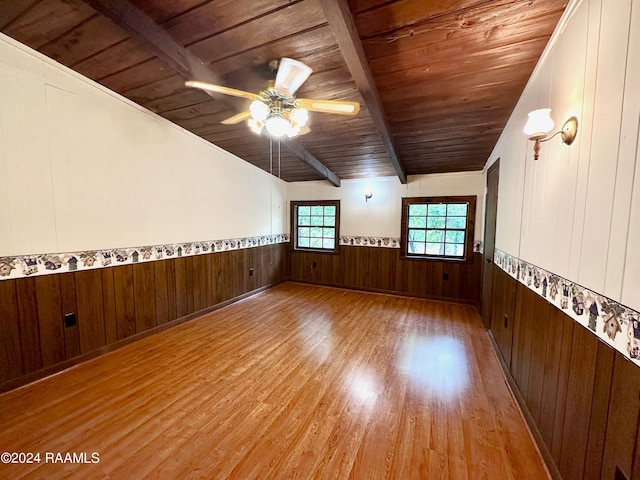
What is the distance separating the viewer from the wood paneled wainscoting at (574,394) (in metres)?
0.93

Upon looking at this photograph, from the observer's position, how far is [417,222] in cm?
476

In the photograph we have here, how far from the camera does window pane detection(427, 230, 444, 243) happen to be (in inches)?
181

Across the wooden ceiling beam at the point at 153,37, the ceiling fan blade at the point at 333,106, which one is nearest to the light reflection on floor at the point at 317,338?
the ceiling fan blade at the point at 333,106

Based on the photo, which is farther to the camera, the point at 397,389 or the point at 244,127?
the point at 244,127

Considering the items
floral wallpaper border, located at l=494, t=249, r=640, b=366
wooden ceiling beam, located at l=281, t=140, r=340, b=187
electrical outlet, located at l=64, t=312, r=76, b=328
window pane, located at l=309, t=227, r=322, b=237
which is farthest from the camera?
window pane, located at l=309, t=227, r=322, b=237

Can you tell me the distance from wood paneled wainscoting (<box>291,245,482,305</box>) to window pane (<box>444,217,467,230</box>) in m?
0.53

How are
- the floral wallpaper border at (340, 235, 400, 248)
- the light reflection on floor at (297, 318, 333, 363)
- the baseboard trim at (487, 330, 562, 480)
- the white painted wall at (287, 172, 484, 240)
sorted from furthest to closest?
the floral wallpaper border at (340, 235, 400, 248)
the white painted wall at (287, 172, 484, 240)
the light reflection on floor at (297, 318, 333, 363)
the baseboard trim at (487, 330, 562, 480)

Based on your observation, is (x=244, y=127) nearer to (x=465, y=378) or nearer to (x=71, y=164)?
(x=71, y=164)

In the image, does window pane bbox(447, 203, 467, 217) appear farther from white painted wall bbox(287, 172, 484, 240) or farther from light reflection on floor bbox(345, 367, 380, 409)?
light reflection on floor bbox(345, 367, 380, 409)

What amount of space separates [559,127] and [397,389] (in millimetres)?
2093

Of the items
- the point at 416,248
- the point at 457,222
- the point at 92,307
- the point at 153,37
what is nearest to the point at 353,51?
the point at 153,37

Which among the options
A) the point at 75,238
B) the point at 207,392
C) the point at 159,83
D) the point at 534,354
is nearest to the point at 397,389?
the point at 534,354

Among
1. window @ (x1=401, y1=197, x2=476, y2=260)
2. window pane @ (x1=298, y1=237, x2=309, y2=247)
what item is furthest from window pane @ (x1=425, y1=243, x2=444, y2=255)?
window pane @ (x1=298, y1=237, x2=309, y2=247)

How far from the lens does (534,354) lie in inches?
68.4
